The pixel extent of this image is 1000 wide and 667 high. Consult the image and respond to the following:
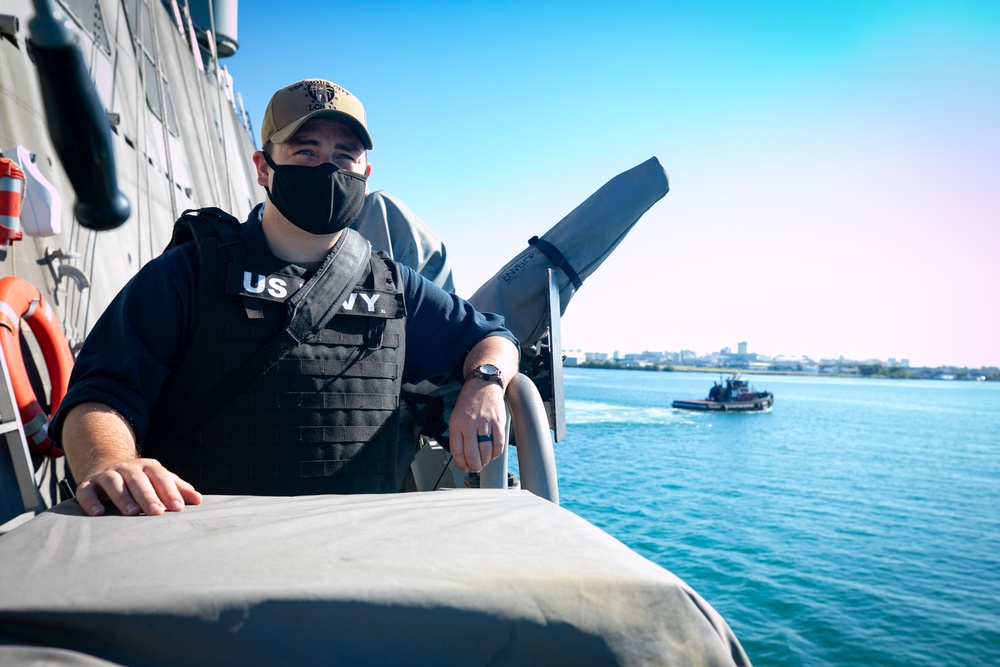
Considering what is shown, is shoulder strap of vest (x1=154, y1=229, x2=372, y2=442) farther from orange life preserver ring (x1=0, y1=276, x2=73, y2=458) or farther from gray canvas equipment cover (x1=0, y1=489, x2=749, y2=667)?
orange life preserver ring (x1=0, y1=276, x2=73, y2=458)

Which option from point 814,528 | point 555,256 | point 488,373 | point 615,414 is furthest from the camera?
point 615,414

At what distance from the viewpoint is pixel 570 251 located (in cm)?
457

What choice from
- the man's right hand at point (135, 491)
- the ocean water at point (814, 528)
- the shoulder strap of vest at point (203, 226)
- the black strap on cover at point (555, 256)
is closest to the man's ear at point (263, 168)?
the shoulder strap of vest at point (203, 226)

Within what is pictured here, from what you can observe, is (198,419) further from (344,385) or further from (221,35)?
(221,35)

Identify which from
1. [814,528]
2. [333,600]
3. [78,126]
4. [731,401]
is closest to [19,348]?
[78,126]

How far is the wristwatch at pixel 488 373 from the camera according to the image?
79.4 inches

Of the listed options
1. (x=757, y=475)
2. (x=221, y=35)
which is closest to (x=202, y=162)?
(x=221, y=35)

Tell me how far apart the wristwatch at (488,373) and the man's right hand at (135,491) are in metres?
0.96

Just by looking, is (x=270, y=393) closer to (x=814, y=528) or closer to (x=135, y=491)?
(x=135, y=491)

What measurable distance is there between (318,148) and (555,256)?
2576mm

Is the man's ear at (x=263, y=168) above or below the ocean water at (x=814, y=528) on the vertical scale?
above

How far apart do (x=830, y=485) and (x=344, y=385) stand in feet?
98.0

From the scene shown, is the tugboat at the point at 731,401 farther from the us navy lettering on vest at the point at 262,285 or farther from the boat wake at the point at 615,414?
the us navy lettering on vest at the point at 262,285

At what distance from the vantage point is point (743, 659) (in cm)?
91
